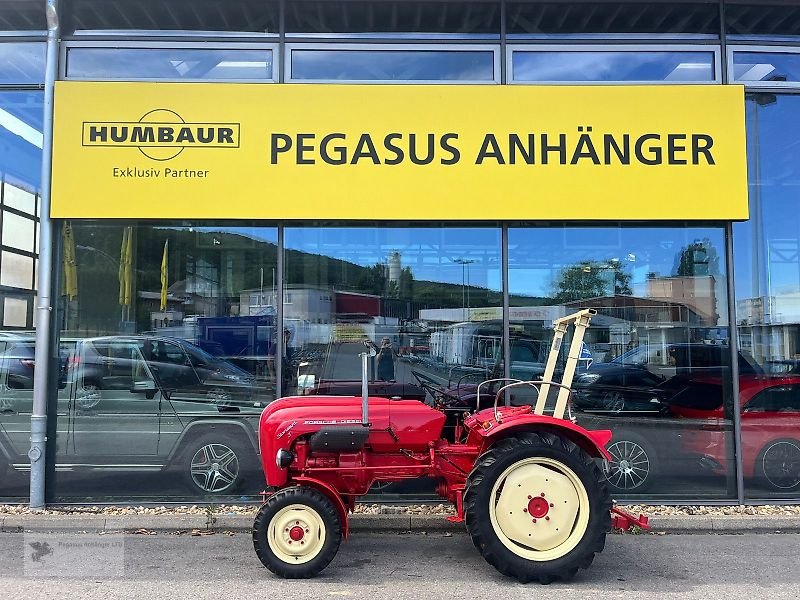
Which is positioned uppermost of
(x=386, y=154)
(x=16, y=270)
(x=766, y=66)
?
(x=766, y=66)

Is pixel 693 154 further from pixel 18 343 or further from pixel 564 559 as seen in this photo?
pixel 18 343

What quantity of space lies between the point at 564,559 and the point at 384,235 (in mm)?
3686

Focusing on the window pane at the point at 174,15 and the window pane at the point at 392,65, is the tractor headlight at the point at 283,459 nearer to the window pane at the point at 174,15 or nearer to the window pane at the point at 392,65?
the window pane at the point at 392,65

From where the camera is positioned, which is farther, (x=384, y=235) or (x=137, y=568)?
(x=384, y=235)

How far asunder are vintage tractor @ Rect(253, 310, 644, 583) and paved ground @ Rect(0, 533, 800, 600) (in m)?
0.23

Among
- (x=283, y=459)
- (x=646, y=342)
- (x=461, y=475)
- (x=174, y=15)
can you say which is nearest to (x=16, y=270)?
(x=174, y=15)

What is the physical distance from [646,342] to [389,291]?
109 inches

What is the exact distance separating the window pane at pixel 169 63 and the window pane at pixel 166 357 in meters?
1.66

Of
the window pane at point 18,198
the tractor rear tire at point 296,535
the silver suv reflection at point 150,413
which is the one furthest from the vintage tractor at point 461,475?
the window pane at point 18,198

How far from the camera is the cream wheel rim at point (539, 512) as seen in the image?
15.6 feet

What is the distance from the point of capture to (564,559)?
471 cm

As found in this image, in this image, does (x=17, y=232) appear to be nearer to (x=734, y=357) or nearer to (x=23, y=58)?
(x=23, y=58)

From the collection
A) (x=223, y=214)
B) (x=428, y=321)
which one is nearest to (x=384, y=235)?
(x=428, y=321)

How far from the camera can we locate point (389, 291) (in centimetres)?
706
